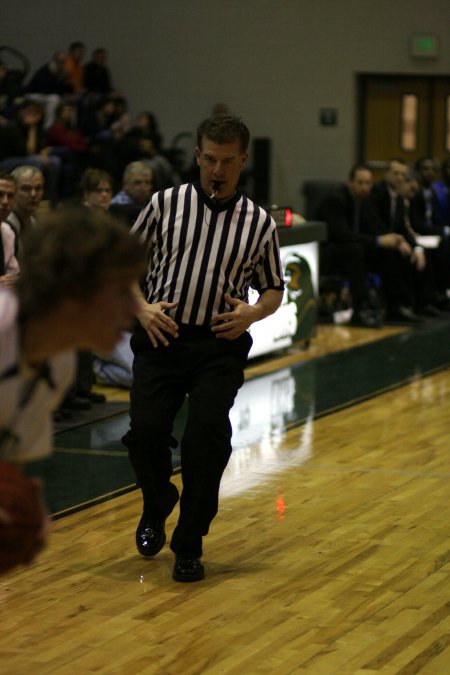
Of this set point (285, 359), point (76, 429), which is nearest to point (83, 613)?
point (76, 429)

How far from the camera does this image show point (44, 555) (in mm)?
5254

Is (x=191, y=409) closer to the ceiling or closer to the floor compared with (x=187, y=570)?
closer to the ceiling

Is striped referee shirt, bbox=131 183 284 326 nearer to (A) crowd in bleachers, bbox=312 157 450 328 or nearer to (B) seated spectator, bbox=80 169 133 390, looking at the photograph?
(B) seated spectator, bbox=80 169 133 390

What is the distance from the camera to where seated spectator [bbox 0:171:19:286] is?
7.15 meters

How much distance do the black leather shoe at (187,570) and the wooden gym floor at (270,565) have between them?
4 cm

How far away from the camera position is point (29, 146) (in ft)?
43.9

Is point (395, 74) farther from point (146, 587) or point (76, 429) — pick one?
point (146, 587)

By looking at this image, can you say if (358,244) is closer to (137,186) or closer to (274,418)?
(137,186)

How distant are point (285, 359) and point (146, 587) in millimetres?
5727

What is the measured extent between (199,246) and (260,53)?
49.0 ft

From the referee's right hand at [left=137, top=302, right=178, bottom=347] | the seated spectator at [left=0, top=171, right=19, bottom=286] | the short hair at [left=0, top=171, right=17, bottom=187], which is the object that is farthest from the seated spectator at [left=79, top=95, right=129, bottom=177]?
the referee's right hand at [left=137, top=302, right=178, bottom=347]

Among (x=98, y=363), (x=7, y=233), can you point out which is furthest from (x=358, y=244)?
(x=7, y=233)

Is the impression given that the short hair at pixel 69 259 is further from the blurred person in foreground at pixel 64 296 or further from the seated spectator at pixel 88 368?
the seated spectator at pixel 88 368

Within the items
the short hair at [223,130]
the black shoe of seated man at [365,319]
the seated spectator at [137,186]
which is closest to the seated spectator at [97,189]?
the seated spectator at [137,186]
